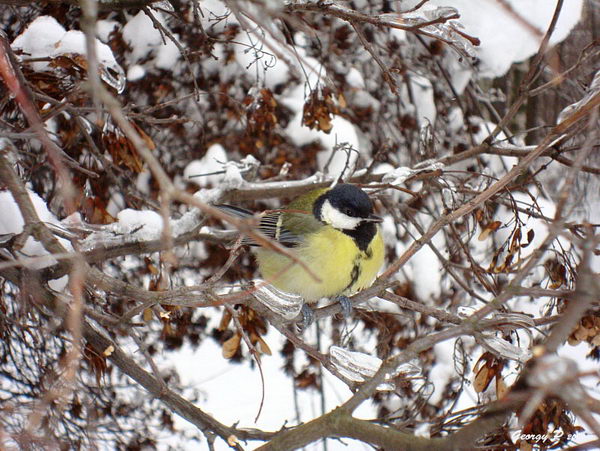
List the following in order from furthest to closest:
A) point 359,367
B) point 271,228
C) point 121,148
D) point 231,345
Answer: point 271,228
point 231,345
point 121,148
point 359,367

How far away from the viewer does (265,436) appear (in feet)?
7.62

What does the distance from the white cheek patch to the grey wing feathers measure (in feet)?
0.51

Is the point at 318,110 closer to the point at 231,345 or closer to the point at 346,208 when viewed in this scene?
the point at 346,208

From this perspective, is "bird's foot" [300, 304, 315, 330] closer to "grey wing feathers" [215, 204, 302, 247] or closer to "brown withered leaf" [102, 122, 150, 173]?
"grey wing feathers" [215, 204, 302, 247]

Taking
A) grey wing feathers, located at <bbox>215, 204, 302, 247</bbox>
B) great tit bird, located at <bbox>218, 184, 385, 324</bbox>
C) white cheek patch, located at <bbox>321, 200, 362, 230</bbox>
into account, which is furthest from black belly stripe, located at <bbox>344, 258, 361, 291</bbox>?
grey wing feathers, located at <bbox>215, 204, 302, 247</bbox>

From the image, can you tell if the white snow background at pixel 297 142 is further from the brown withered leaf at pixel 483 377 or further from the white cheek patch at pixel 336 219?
the brown withered leaf at pixel 483 377

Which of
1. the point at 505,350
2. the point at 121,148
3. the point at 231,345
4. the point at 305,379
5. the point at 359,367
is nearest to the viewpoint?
the point at 505,350

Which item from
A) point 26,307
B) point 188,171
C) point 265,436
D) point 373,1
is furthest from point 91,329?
point 373,1

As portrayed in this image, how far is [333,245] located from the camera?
9.54ft

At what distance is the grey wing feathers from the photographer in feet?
9.52

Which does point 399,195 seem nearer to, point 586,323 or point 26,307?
point 586,323

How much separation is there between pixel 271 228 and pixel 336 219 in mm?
390

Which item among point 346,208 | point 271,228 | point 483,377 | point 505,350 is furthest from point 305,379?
point 505,350

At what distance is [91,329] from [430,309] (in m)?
1.13
